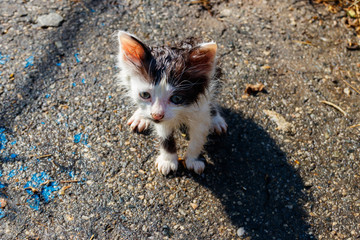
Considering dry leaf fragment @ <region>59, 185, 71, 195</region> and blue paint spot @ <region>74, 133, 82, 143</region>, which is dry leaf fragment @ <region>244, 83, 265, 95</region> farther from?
dry leaf fragment @ <region>59, 185, 71, 195</region>

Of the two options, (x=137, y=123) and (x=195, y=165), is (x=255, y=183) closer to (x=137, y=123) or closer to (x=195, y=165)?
(x=195, y=165)

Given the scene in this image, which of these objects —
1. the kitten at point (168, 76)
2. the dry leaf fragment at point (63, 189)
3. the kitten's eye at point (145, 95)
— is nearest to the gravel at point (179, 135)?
the dry leaf fragment at point (63, 189)

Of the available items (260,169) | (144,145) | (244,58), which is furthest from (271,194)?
(244,58)

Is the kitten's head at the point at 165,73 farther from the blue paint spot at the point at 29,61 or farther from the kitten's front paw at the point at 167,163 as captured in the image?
the blue paint spot at the point at 29,61

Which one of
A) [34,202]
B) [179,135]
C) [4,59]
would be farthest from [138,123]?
[4,59]

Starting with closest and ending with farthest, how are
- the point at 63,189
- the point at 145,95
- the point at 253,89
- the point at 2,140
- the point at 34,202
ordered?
the point at 145,95 → the point at 34,202 → the point at 63,189 → the point at 2,140 → the point at 253,89
